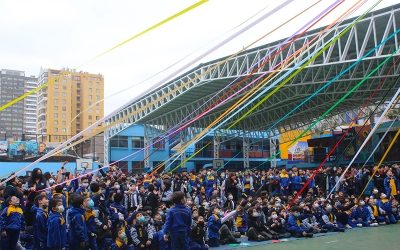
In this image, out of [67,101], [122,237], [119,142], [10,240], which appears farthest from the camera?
[67,101]

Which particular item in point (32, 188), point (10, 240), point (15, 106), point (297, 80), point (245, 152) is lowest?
point (10, 240)

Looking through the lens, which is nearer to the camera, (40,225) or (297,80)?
(40,225)

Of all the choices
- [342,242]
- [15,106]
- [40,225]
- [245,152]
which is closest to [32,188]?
[40,225]

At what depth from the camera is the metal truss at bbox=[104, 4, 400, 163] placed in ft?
62.9

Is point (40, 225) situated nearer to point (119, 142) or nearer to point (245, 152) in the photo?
point (119, 142)

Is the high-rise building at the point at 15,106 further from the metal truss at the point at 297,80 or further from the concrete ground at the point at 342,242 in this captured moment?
the concrete ground at the point at 342,242

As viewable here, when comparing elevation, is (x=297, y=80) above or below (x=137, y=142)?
above

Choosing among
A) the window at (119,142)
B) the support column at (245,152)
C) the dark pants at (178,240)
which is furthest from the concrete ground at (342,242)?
the window at (119,142)

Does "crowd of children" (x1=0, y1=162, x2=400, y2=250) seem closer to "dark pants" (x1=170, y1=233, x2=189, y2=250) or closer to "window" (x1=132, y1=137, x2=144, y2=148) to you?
"dark pants" (x1=170, y1=233, x2=189, y2=250)

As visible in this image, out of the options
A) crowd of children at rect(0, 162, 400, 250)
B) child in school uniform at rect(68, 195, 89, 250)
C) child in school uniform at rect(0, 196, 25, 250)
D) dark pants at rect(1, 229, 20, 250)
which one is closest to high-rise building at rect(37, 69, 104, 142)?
crowd of children at rect(0, 162, 400, 250)

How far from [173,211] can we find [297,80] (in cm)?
1939

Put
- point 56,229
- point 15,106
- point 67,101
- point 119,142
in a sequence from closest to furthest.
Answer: point 56,229 → point 119,142 → point 67,101 → point 15,106

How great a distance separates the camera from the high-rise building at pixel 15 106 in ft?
349

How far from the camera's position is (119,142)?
131 feet
